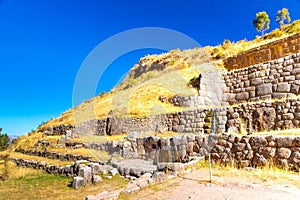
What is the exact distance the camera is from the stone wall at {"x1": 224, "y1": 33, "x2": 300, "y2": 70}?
1366 cm

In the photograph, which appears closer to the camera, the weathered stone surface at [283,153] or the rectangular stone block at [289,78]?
the weathered stone surface at [283,153]

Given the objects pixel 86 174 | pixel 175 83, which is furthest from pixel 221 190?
pixel 175 83

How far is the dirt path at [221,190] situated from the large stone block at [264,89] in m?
7.73

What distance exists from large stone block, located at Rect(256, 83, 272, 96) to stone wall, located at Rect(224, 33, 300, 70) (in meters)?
3.08

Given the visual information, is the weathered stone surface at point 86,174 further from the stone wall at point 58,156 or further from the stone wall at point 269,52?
the stone wall at point 269,52

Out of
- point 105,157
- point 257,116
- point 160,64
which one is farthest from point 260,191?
point 160,64

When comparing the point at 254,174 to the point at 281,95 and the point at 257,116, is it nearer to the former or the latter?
the point at 257,116

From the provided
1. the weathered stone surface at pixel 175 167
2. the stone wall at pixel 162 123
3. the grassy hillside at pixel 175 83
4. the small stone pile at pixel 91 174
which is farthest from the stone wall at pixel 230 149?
the grassy hillside at pixel 175 83

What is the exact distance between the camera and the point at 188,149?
9.12 metres

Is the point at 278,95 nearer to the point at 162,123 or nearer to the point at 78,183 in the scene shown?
the point at 162,123

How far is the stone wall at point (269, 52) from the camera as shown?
1366cm

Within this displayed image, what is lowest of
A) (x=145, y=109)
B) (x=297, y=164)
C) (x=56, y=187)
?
(x=56, y=187)

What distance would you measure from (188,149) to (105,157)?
19.3 ft

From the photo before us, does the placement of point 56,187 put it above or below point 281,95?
below
